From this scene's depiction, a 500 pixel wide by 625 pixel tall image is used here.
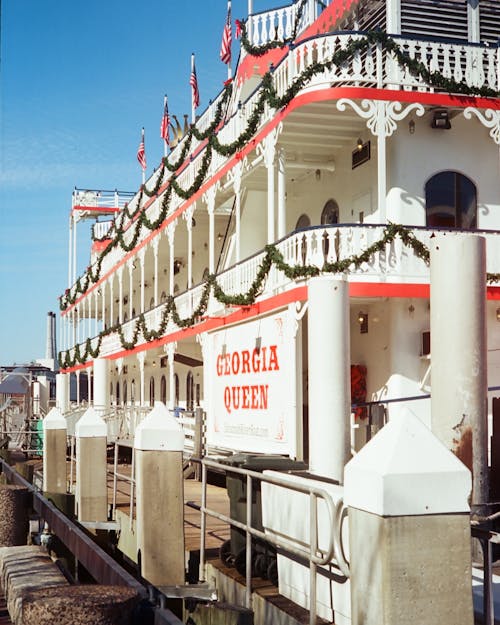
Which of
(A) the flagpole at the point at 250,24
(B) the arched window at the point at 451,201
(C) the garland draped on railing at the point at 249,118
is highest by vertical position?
(A) the flagpole at the point at 250,24

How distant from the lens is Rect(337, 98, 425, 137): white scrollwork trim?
1502 centimetres

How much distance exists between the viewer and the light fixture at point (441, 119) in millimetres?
15945

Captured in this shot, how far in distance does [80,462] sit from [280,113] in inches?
280

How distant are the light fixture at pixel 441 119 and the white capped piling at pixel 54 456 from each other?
825 centimetres

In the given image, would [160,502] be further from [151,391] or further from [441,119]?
[151,391]

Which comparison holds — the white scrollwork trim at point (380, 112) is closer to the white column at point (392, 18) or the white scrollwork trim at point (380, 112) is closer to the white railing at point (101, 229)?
the white column at point (392, 18)

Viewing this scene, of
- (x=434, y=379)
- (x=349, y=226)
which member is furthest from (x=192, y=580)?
(x=349, y=226)

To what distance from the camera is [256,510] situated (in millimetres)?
7512

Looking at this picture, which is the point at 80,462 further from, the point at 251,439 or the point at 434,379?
the point at 434,379

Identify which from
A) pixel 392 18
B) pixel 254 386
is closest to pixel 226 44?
A: pixel 392 18

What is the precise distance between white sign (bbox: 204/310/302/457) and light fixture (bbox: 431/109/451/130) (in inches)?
167

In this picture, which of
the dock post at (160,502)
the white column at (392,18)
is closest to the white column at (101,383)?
the white column at (392,18)

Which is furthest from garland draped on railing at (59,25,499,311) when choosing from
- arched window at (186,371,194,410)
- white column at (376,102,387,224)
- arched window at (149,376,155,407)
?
arched window at (149,376,155,407)

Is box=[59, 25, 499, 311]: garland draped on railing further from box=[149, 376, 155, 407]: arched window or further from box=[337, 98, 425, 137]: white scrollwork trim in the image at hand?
box=[149, 376, 155, 407]: arched window
